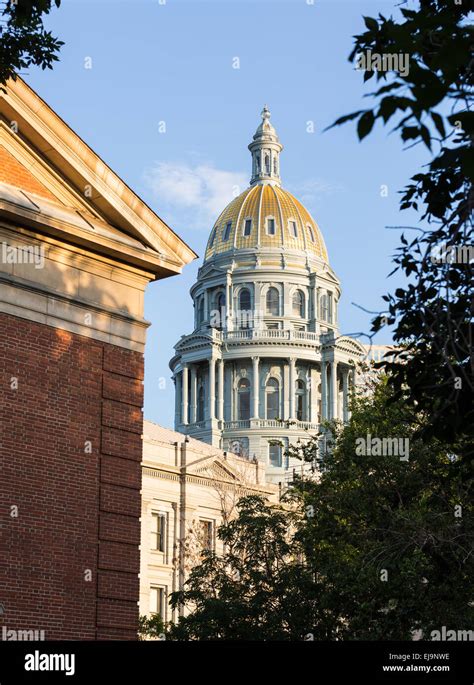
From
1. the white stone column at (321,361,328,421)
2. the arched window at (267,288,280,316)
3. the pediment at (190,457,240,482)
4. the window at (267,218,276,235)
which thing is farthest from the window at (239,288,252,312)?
the pediment at (190,457,240,482)

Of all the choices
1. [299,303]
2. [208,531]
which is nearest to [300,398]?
[299,303]

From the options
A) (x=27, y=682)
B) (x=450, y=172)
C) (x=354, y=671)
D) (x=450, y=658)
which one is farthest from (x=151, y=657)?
(x=450, y=172)

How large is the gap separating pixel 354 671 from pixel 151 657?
2498 millimetres

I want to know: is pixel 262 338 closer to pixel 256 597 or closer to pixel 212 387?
pixel 212 387

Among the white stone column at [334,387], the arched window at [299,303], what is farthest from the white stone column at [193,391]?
the white stone column at [334,387]

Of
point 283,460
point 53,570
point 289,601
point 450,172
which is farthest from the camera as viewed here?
point 283,460

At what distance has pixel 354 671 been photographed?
14.7m

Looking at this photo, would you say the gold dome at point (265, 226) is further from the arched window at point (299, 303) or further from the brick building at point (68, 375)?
the brick building at point (68, 375)

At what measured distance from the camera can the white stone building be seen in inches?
2596

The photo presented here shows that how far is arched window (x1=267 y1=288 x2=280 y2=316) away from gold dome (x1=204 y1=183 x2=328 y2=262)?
4430 millimetres

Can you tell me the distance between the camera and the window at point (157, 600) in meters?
66.4

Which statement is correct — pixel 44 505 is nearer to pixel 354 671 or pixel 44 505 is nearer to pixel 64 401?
pixel 64 401

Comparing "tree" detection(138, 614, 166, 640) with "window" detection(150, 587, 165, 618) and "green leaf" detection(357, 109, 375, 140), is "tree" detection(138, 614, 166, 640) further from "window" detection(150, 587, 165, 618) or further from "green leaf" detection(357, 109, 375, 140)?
"green leaf" detection(357, 109, 375, 140)

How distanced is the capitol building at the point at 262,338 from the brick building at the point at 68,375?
88460mm
